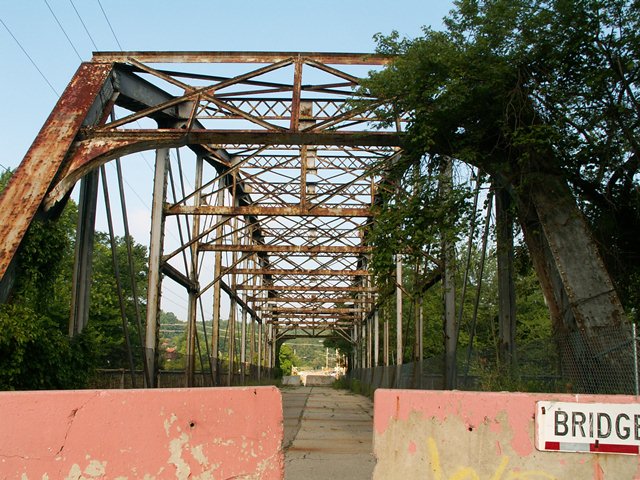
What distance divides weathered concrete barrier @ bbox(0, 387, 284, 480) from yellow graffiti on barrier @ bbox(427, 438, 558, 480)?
1.09m

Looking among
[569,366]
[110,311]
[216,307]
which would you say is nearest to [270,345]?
[110,311]

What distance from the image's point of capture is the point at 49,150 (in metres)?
12.5

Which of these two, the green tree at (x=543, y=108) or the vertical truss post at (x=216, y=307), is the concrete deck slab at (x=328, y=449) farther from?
the vertical truss post at (x=216, y=307)

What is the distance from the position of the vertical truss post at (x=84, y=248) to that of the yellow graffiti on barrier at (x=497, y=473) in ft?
33.8

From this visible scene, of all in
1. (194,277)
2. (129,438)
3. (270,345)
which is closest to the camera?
(129,438)

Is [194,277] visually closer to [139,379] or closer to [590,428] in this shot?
[139,379]

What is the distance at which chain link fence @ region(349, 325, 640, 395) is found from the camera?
9688 mm

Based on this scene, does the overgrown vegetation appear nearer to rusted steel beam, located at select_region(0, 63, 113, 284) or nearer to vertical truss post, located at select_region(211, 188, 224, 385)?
rusted steel beam, located at select_region(0, 63, 113, 284)

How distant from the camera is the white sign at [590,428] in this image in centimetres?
487

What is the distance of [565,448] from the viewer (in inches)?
193

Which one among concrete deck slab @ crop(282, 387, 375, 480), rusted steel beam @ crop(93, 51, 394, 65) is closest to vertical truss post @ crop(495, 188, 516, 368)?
concrete deck slab @ crop(282, 387, 375, 480)

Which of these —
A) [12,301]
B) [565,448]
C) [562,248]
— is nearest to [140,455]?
[565,448]

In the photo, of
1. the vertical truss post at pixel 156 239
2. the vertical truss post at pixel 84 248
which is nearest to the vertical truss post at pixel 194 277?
the vertical truss post at pixel 156 239

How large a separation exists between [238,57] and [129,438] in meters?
10.8
